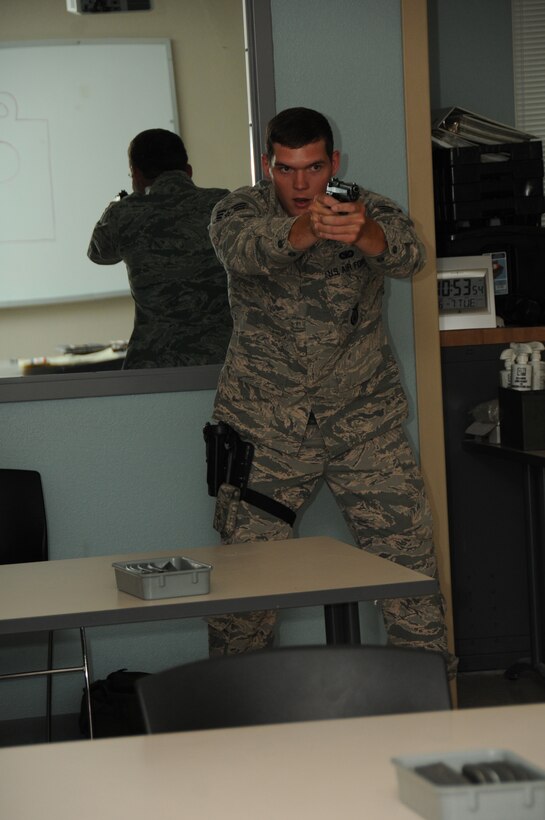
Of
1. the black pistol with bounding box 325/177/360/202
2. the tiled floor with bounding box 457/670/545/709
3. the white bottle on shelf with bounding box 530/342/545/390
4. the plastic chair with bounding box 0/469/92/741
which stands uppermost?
the black pistol with bounding box 325/177/360/202

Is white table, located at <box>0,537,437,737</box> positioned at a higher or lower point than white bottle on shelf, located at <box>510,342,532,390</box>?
lower

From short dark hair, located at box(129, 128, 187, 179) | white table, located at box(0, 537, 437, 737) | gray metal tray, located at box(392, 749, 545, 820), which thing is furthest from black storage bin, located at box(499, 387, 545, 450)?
gray metal tray, located at box(392, 749, 545, 820)

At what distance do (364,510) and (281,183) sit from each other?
0.92 meters

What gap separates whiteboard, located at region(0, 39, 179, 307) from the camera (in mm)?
3477

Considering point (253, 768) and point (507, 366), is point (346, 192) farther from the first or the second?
point (253, 768)

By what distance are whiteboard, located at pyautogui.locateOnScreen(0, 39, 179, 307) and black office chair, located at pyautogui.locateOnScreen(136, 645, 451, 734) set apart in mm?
2204

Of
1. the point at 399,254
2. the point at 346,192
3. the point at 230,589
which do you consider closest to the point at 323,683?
the point at 230,589

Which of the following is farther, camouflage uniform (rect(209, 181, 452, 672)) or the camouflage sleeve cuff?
camouflage uniform (rect(209, 181, 452, 672))

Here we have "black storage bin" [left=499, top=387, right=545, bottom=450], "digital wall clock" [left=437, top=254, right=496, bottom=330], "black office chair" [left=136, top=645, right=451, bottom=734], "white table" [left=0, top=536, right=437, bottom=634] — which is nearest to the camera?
"black office chair" [left=136, top=645, right=451, bottom=734]

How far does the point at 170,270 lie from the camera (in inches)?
142

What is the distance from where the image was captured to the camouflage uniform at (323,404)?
3080mm

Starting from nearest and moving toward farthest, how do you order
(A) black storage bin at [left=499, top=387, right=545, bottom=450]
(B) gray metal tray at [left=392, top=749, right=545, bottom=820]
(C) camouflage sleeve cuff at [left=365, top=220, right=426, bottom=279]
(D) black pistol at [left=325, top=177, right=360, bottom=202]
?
(B) gray metal tray at [left=392, top=749, right=545, bottom=820]
(D) black pistol at [left=325, top=177, right=360, bottom=202]
(C) camouflage sleeve cuff at [left=365, top=220, right=426, bottom=279]
(A) black storage bin at [left=499, top=387, right=545, bottom=450]

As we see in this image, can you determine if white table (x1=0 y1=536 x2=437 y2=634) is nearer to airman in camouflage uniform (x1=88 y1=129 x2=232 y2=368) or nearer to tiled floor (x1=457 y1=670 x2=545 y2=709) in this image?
airman in camouflage uniform (x1=88 y1=129 x2=232 y2=368)

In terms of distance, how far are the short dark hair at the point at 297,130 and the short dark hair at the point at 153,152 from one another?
58 cm
